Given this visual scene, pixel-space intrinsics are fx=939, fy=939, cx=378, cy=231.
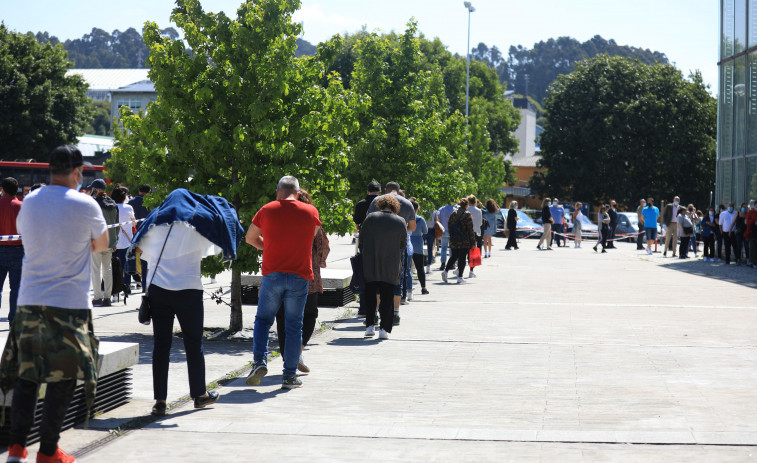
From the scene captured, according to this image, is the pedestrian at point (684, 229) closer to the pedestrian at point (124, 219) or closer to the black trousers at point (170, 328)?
the pedestrian at point (124, 219)

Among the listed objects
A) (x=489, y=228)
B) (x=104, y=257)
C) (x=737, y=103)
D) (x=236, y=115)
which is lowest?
(x=104, y=257)

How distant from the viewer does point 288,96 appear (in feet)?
36.2

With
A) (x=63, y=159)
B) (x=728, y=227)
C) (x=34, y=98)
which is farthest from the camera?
(x=34, y=98)

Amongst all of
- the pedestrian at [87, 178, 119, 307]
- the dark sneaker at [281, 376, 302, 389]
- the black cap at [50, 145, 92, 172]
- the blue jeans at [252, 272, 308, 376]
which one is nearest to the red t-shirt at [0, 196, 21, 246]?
the pedestrian at [87, 178, 119, 307]

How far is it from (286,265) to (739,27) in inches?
1030

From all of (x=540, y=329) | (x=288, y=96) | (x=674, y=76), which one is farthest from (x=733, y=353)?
(x=674, y=76)

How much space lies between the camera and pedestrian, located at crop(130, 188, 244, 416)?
6648 mm

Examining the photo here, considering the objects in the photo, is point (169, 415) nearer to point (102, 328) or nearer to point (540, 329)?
point (102, 328)

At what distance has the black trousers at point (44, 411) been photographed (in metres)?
5.00

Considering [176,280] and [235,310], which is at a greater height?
[176,280]

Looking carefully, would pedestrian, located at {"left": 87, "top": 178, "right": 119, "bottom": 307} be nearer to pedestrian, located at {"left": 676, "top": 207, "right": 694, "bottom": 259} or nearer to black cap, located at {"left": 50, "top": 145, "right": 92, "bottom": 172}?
black cap, located at {"left": 50, "top": 145, "right": 92, "bottom": 172}

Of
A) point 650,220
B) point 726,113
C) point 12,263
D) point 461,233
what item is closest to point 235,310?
point 12,263

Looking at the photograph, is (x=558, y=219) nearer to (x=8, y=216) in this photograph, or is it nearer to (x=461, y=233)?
(x=461, y=233)

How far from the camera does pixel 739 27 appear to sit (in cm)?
2986
